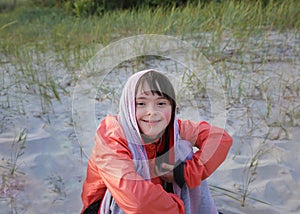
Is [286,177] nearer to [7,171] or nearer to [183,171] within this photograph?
[183,171]

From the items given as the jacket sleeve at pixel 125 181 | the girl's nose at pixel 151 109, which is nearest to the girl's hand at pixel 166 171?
the jacket sleeve at pixel 125 181

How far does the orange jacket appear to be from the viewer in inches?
56.5

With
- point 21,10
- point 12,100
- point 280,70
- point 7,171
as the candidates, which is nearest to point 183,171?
point 7,171

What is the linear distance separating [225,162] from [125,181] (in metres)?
1.19

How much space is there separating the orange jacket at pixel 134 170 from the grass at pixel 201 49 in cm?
60

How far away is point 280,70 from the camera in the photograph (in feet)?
11.6

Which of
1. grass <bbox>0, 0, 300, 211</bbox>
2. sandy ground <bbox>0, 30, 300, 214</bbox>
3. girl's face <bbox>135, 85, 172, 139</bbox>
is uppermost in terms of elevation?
girl's face <bbox>135, 85, 172, 139</bbox>

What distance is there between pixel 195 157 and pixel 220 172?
785 mm

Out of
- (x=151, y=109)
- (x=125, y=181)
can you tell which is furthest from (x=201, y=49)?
(x=125, y=181)

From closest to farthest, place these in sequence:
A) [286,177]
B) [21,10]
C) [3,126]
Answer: [286,177], [3,126], [21,10]

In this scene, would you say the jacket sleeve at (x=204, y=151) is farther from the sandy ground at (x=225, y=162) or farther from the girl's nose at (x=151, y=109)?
the sandy ground at (x=225, y=162)

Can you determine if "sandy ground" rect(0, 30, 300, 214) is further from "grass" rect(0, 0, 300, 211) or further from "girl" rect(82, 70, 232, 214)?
"girl" rect(82, 70, 232, 214)

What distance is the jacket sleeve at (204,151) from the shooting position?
5.33 ft

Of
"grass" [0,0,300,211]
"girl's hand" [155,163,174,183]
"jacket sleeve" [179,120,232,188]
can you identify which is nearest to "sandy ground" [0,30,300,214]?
"grass" [0,0,300,211]
